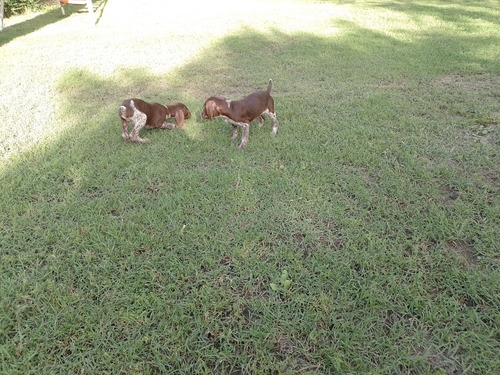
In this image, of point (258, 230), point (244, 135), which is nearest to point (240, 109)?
point (244, 135)

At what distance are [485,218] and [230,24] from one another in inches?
345

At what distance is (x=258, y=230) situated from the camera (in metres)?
2.69

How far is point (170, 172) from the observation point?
11.2 feet

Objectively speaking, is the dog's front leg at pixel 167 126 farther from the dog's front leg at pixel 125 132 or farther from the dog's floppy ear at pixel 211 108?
the dog's floppy ear at pixel 211 108

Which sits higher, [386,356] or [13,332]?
[13,332]

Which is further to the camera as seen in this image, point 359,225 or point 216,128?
point 216,128

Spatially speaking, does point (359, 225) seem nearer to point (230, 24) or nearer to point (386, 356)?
point (386, 356)

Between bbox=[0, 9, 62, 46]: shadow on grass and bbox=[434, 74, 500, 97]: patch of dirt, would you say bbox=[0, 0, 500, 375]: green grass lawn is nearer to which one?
bbox=[434, 74, 500, 97]: patch of dirt

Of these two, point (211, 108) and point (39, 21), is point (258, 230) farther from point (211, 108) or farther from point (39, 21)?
point (39, 21)

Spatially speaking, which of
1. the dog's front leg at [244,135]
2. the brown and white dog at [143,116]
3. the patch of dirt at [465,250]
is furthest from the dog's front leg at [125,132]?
the patch of dirt at [465,250]

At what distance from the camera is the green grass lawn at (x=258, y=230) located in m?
1.91

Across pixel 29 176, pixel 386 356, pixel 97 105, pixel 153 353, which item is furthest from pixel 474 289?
pixel 97 105

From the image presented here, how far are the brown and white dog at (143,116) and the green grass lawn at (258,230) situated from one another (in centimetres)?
14

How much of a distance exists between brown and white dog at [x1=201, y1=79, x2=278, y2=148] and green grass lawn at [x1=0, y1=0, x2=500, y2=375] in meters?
0.30
